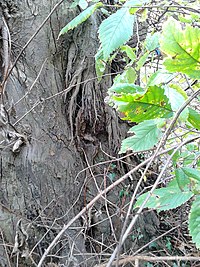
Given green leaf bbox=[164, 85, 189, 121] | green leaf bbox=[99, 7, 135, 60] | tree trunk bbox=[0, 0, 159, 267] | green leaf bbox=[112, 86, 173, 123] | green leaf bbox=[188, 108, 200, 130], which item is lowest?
tree trunk bbox=[0, 0, 159, 267]

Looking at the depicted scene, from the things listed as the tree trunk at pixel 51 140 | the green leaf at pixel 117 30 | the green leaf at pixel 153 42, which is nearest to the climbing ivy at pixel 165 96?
the green leaf at pixel 117 30

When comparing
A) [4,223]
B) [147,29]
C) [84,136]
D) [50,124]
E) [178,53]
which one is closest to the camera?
[178,53]

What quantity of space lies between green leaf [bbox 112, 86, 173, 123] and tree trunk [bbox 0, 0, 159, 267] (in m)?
0.62

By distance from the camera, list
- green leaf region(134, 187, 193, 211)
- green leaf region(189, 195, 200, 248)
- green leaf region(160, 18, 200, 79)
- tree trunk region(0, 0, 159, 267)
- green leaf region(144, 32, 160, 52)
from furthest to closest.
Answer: tree trunk region(0, 0, 159, 267) → green leaf region(144, 32, 160, 52) → green leaf region(134, 187, 193, 211) → green leaf region(189, 195, 200, 248) → green leaf region(160, 18, 200, 79)

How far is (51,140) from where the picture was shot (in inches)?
54.7

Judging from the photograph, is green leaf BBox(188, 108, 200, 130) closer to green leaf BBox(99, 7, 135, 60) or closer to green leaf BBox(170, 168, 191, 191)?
green leaf BBox(170, 168, 191, 191)

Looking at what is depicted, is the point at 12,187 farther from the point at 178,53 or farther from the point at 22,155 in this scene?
the point at 178,53

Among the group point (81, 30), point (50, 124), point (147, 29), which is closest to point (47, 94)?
point (50, 124)

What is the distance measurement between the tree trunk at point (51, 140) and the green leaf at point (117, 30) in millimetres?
513

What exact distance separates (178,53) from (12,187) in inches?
37.6

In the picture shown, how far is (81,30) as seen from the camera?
155 centimetres

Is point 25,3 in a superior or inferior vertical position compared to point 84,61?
superior

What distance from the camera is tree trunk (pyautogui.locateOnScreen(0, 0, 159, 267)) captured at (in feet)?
3.92

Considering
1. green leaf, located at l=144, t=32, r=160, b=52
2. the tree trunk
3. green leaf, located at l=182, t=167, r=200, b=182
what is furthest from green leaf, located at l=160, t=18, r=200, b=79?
the tree trunk
